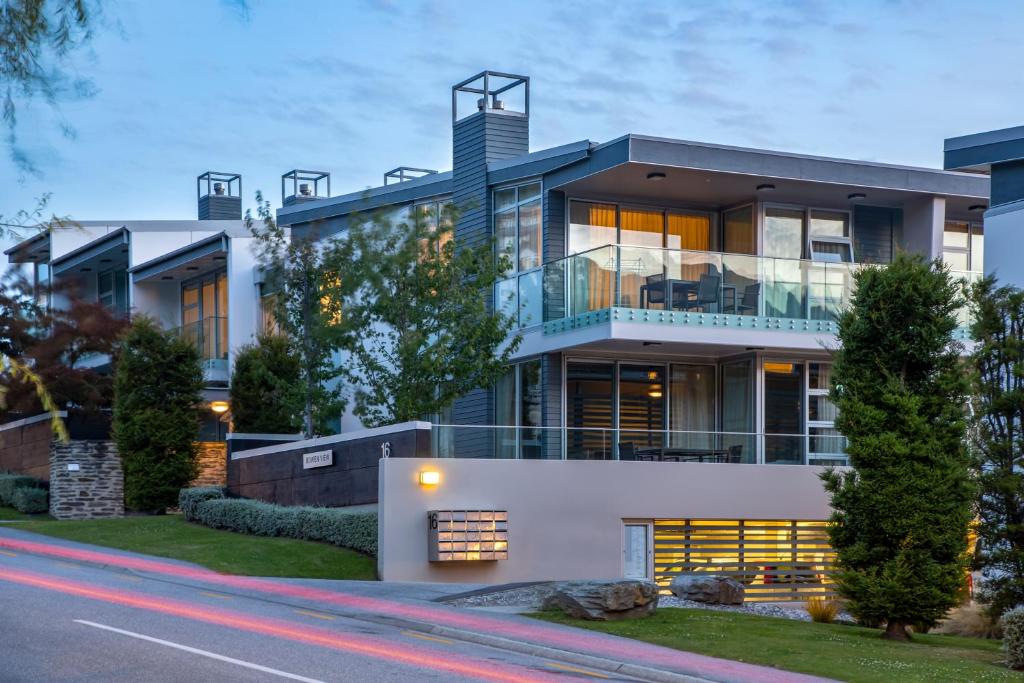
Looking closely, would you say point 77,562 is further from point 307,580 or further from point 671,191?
point 671,191

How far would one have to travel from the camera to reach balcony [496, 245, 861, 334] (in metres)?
25.9

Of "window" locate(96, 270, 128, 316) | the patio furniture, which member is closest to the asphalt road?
the patio furniture

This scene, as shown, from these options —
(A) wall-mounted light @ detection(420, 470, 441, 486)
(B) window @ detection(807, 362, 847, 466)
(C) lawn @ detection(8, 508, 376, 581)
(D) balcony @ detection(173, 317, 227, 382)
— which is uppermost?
(D) balcony @ detection(173, 317, 227, 382)

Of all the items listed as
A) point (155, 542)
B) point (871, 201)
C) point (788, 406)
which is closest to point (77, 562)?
point (155, 542)

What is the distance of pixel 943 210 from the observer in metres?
29.8

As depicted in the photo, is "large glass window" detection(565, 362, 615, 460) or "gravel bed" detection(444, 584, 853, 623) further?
"large glass window" detection(565, 362, 615, 460)

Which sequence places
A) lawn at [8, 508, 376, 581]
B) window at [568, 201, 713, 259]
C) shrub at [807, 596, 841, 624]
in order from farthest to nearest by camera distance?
window at [568, 201, 713, 259], lawn at [8, 508, 376, 581], shrub at [807, 596, 841, 624]

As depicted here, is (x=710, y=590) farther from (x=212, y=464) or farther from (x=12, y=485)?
(x=12, y=485)

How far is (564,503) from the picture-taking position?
78.8 ft

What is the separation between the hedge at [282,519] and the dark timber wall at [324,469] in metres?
0.40

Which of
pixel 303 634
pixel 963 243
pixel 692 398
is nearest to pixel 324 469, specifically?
pixel 692 398

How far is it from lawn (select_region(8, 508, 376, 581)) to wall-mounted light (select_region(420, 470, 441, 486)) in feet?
4.90

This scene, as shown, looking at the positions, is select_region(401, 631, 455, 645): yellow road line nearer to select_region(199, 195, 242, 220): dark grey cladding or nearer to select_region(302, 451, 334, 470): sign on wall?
select_region(302, 451, 334, 470): sign on wall

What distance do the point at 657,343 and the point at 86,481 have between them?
13.6 metres
